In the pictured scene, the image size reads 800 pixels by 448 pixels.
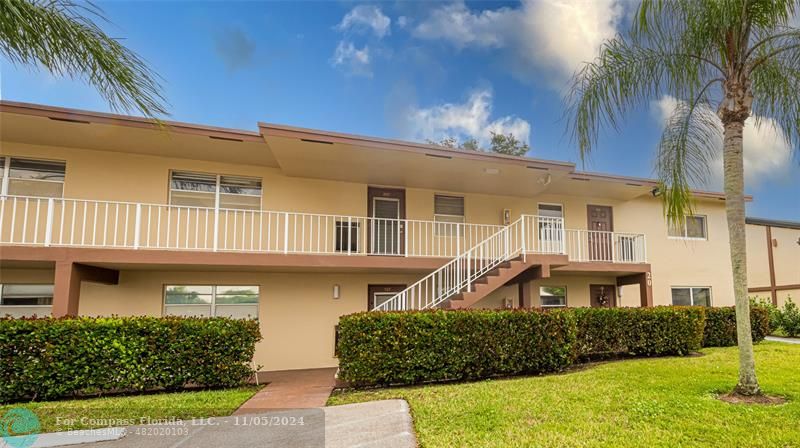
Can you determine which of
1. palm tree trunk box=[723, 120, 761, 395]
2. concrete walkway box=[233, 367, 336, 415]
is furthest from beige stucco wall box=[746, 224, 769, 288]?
concrete walkway box=[233, 367, 336, 415]

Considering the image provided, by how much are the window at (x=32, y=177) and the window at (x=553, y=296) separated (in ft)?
40.3

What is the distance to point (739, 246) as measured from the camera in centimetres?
564

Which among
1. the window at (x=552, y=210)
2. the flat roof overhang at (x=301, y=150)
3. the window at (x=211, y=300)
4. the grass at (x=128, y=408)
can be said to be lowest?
the grass at (x=128, y=408)

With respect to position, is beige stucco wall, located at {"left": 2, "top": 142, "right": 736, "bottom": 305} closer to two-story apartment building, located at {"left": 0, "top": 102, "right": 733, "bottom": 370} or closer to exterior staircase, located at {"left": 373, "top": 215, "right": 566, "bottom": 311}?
two-story apartment building, located at {"left": 0, "top": 102, "right": 733, "bottom": 370}

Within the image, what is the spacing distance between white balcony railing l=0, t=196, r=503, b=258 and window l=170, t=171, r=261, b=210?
28 cm

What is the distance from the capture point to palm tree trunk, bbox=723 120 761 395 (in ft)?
18.2

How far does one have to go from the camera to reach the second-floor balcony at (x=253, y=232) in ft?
29.1

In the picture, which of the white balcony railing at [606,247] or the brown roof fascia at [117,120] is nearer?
the brown roof fascia at [117,120]

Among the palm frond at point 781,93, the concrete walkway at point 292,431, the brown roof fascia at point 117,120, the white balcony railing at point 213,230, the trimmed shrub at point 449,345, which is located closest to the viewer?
the concrete walkway at point 292,431

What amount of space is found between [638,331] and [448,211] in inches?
213

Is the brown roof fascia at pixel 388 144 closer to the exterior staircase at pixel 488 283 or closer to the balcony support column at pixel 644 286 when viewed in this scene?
the exterior staircase at pixel 488 283

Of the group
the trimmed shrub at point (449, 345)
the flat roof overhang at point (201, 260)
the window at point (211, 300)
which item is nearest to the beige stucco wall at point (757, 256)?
the trimmed shrub at point (449, 345)

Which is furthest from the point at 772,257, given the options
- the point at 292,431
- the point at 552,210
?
the point at 292,431

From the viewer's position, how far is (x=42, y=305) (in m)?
9.07
